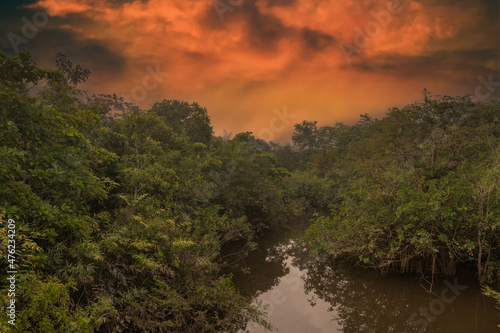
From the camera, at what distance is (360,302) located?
9586mm

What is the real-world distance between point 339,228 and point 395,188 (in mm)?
2736

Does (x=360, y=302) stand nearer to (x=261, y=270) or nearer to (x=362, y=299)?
(x=362, y=299)

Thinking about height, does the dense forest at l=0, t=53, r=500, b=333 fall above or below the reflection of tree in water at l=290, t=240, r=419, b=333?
above

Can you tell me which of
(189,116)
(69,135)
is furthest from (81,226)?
(189,116)

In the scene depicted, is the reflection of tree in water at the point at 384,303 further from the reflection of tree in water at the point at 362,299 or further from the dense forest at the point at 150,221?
the dense forest at the point at 150,221

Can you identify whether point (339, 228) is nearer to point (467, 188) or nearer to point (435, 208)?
point (435, 208)

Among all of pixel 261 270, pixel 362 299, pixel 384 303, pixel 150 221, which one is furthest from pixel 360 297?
pixel 150 221

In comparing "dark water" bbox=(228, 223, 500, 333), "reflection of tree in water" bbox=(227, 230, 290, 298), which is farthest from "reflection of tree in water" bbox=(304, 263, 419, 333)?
"reflection of tree in water" bbox=(227, 230, 290, 298)

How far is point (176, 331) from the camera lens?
23.3 feet

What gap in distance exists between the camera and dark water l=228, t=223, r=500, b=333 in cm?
820

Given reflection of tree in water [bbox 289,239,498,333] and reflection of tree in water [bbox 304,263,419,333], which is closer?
reflection of tree in water [bbox 289,239,498,333]

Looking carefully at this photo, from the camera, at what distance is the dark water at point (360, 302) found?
8.20 meters

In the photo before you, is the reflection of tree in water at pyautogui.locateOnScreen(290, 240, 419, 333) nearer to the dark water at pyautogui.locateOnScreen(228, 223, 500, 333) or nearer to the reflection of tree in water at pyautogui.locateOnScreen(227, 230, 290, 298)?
the dark water at pyautogui.locateOnScreen(228, 223, 500, 333)

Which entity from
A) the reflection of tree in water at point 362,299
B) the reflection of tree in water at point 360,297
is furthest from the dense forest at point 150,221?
the reflection of tree in water at point 362,299
